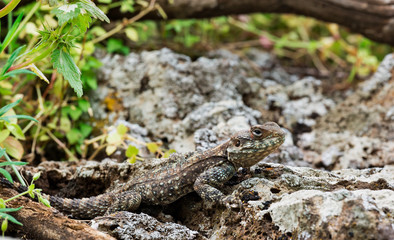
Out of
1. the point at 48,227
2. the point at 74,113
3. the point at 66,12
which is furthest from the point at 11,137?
the point at 66,12

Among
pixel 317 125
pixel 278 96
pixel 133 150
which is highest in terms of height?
pixel 133 150

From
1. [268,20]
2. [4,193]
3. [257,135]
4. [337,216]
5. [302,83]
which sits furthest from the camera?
[268,20]

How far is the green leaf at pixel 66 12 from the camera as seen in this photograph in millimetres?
2789

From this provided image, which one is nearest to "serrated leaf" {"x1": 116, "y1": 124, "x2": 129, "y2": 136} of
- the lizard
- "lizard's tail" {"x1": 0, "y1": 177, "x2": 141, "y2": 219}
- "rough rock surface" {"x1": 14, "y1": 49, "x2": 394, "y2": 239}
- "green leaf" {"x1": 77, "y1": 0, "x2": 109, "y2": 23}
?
"rough rock surface" {"x1": 14, "y1": 49, "x2": 394, "y2": 239}

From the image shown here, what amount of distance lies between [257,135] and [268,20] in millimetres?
6134

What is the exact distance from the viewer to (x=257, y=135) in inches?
140

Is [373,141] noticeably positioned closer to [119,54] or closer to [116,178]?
[116,178]

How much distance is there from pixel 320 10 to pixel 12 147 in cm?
482

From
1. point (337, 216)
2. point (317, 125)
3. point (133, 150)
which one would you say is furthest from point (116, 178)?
point (317, 125)

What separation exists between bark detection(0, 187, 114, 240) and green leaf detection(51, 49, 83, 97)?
93 centimetres

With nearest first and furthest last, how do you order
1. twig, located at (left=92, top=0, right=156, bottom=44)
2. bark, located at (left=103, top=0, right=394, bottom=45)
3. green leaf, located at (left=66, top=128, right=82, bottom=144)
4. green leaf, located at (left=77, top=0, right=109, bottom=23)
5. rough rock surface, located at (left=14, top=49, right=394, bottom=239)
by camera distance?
rough rock surface, located at (left=14, top=49, right=394, bottom=239)
green leaf, located at (left=77, top=0, right=109, bottom=23)
green leaf, located at (left=66, top=128, right=82, bottom=144)
twig, located at (left=92, top=0, right=156, bottom=44)
bark, located at (left=103, top=0, right=394, bottom=45)

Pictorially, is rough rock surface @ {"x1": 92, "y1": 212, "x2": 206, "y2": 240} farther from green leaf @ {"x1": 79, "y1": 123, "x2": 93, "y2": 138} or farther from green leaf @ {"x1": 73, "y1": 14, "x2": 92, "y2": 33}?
green leaf @ {"x1": 79, "y1": 123, "x2": 93, "y2": 138}

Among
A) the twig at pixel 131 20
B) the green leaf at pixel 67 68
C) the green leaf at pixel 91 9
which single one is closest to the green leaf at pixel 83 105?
the twig at pixel 131 20

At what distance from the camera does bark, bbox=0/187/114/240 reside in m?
2.85
